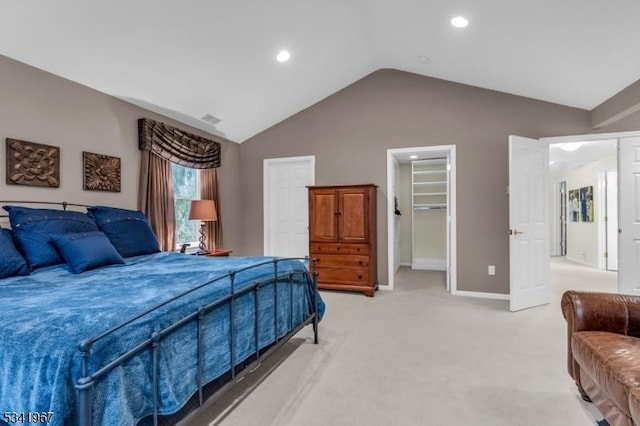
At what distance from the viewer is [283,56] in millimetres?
4004

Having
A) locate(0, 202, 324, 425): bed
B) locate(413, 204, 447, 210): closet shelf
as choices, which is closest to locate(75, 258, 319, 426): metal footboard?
locate(0, 202, 324, 425): bed

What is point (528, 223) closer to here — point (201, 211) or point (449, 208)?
point (449, 208)

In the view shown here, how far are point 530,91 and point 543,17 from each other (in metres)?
1.61

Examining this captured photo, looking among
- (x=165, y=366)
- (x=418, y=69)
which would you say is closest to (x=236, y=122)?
(x=418, y=69)

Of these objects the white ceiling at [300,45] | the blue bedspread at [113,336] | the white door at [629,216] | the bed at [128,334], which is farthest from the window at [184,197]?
the white door at [629,216]

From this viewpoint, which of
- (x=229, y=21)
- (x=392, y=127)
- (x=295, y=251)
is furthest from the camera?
(x=295, y=251)

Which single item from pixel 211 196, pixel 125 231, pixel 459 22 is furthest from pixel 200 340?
pixel 211 196

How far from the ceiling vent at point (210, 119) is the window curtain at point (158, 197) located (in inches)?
30.4

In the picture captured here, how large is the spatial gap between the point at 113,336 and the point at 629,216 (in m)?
5.09

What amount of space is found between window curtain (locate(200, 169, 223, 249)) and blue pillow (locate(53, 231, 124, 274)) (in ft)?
7.51

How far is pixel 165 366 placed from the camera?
4.83 ft

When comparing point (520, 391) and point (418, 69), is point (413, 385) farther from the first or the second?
point (418, 69)

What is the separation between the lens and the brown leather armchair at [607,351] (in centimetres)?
146

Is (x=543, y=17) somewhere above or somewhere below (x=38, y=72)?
above
